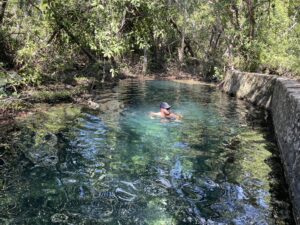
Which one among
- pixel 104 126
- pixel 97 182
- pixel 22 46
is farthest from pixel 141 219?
pixel 22 46

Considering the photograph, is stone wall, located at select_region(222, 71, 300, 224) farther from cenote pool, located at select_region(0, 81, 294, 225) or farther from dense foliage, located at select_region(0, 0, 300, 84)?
dense foliage, located at select_region(0, 0, 300, 84)

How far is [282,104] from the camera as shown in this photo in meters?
11.3

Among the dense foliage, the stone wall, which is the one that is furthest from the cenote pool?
the dense foliage

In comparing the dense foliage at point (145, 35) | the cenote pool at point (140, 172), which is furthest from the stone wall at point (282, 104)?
the dense foliage at point (145, 35)

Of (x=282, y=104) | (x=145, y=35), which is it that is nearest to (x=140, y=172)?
(x=145, y=35)

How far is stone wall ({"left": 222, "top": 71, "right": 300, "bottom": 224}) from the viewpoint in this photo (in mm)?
6898

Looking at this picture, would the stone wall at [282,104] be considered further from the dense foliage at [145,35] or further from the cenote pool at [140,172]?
the dense foliage at [145,35]

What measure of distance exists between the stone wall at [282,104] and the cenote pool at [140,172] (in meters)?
0.39

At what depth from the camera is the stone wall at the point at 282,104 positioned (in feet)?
22.6

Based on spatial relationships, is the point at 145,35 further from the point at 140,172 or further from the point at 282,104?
the point at 140,172

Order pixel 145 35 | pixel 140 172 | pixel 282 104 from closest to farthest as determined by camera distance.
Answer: pixel 140 172 < pixel 282 104 < pixel 145 35

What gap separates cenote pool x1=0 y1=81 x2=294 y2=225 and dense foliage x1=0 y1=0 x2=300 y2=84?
7.63ft

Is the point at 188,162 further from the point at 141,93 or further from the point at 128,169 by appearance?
the point at 141,93

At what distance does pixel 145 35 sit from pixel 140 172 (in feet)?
16.2
